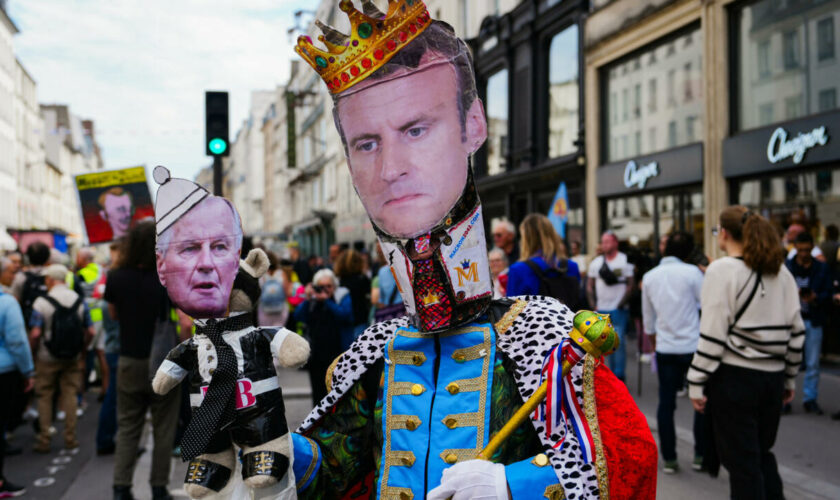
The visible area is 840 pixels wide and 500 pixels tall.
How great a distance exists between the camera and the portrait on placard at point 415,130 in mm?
1723

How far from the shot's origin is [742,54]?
11.1 metres

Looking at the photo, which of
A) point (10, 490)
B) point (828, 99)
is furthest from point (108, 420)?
point (828, 99)

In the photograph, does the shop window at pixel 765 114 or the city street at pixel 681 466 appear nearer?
the city street at pixel 681 466

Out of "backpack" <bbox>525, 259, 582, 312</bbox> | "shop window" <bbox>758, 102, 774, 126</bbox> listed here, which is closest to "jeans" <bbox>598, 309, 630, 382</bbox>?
"backpack" <bbox>525, 259, 582, 312</bbox>

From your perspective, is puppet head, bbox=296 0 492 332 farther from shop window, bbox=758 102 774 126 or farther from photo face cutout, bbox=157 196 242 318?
shop window, bbox=758 102 774 126

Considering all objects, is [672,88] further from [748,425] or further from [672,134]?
[748,425]

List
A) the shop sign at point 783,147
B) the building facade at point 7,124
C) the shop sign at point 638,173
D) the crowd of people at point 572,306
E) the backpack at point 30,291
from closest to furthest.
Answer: the crowd of people at point 572,306, the backpack at point 30,291, the shop sign at point 783,147, the shop sign at point 638,173, the building facade at point 7,124

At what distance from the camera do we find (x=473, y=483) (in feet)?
4.97

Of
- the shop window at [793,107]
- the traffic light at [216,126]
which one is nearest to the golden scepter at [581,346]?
the traffic light at [216,126]

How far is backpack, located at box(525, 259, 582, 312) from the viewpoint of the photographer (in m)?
5.18

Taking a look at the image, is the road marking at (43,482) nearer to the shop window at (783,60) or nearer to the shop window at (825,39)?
the shop window at (783,60)

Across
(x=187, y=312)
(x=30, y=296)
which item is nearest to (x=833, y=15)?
(x=187, y=312)

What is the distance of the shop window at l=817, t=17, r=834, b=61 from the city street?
4.66 metres

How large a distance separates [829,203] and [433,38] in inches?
371
